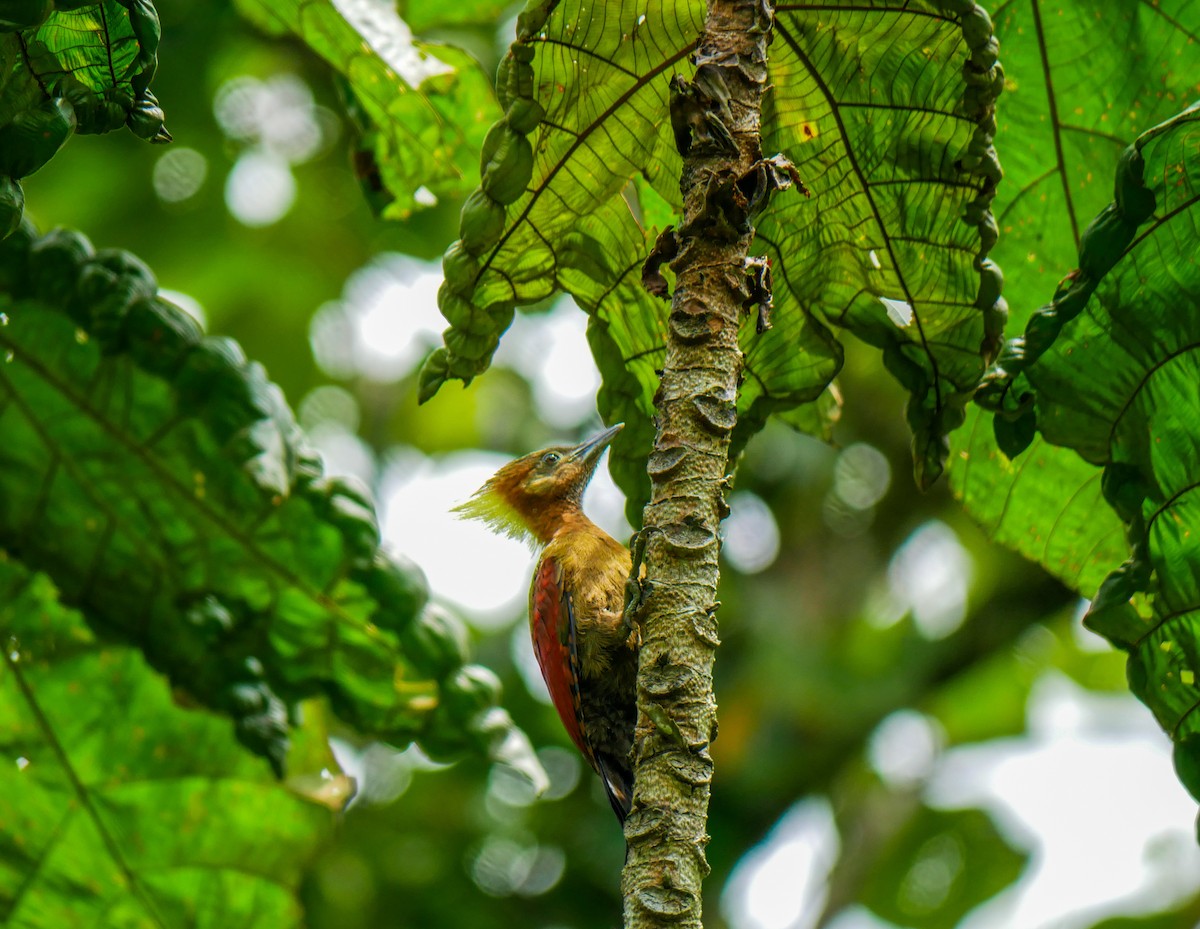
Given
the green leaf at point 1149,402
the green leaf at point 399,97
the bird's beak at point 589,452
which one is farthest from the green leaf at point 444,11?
the green leaf at point 1149,402

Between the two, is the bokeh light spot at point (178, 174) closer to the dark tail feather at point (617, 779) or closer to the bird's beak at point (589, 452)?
the bird's beak at point (589, 452)

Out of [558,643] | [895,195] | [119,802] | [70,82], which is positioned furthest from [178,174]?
[895,195]

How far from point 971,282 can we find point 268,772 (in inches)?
93.5

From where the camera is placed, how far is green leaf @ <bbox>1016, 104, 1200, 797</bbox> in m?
2.28

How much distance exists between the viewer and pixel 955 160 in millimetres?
2443

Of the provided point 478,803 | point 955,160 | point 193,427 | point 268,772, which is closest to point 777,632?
point 478,803

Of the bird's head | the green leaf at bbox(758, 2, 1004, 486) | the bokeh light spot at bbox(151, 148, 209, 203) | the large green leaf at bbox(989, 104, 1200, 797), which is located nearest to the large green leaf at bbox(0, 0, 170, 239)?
the green leaf at bbox(758, 2, 1004, 486)

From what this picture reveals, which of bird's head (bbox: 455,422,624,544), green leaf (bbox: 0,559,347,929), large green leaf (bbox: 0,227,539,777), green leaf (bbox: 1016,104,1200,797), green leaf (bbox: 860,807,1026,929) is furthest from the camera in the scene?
green leaf (bbox: 860,807,1026,929)

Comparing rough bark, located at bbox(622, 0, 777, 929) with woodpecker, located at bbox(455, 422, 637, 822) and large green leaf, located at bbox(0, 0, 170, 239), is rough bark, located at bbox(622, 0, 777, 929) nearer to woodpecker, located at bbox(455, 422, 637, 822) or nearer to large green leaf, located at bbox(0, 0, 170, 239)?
large green leaf, located at bbox(0, 0, 170, 239)

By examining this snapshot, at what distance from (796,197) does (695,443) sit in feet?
2.39

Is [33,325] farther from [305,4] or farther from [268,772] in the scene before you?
[268,772]

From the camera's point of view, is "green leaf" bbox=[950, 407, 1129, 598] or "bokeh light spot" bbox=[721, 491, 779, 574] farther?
"bokeh light spot" bbox=[721, 491, 779, 574]

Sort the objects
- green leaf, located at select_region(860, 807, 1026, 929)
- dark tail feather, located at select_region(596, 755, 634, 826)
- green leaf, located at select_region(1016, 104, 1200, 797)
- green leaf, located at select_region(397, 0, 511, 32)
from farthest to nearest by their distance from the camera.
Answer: green leaf, located at select_region(860, 807, 1026, 929), dark tail feather, located at select_region(596, 755, 634, 826), green leaf, located at select_region(397, 0, 511, 32), green leaf, located at select_region(1016, 104, 1200, 797)

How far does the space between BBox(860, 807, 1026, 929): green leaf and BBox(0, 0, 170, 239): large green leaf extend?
642cm
